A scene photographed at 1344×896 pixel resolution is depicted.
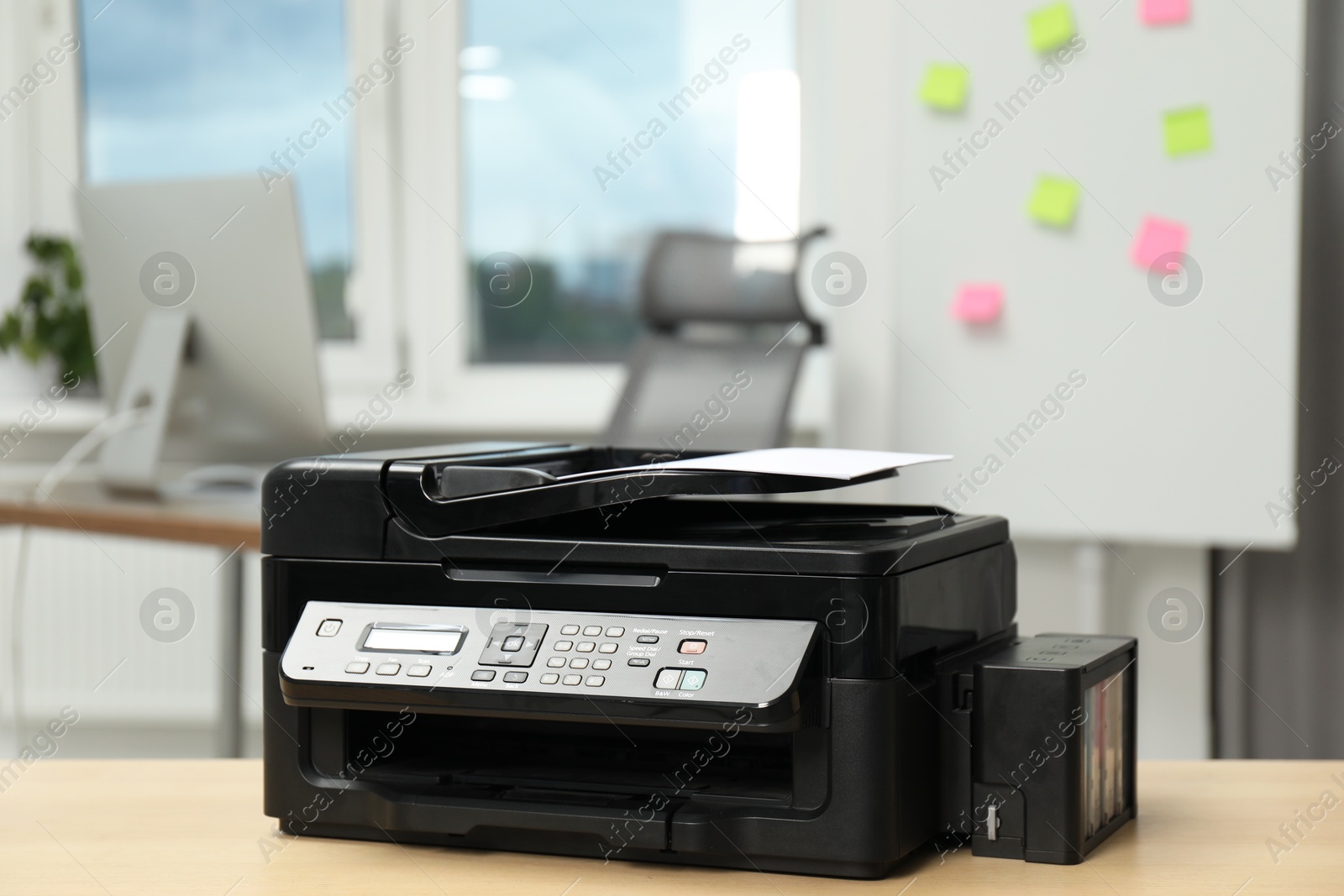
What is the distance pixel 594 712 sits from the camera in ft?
2.68

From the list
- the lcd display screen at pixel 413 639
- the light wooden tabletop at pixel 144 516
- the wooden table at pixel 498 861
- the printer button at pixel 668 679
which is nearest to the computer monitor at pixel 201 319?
the light wooden tabletop at pixel 144 516

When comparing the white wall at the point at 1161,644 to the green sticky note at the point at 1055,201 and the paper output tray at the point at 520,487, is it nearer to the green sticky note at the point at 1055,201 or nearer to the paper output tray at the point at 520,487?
the green sticky note at the point at 1055,201

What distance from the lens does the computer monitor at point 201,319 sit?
221 centimetres

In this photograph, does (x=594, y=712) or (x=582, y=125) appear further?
(x=582, y=125)

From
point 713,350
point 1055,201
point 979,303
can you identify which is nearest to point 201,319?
point 713,350

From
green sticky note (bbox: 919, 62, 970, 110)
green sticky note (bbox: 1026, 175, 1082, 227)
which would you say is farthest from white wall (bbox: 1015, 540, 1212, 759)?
green sticky note (bbox: 919, 62, 970, 110)

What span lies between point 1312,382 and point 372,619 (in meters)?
1.91

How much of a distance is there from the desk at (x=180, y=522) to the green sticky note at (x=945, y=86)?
1.42 meters

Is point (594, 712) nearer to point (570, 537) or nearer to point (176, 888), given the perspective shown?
point (570, 537)

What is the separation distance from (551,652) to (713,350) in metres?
1.76

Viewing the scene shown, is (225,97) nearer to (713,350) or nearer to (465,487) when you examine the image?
(713,350)

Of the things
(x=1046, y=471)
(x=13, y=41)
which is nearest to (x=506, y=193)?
(x=13, y=41)

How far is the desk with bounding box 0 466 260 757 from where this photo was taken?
2037mm

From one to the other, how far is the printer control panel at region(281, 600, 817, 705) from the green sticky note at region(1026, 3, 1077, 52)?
6.02 feet
